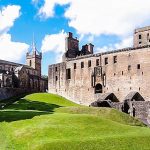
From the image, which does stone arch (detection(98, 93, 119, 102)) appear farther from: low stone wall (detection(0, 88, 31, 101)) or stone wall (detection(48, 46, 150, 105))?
low stone wall (detection(0, 88, 31, 101))

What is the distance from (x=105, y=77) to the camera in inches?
3401

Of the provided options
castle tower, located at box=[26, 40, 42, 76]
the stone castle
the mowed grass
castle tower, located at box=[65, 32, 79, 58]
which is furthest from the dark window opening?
castle tower, located at box=[26, 40, 42, 76]

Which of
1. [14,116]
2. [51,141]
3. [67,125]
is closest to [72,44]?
[14,116]

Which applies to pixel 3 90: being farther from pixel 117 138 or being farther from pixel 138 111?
pixel 117 138

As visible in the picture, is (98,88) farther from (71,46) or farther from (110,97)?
(71,46)

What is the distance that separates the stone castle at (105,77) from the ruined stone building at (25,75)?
13244 mm

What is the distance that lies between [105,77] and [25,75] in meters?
34.7

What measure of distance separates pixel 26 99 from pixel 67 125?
48735 mm

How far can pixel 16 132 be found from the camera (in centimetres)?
3584

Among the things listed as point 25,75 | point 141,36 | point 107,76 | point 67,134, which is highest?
point 141,36

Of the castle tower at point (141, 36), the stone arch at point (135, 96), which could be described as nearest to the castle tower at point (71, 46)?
the castle tower at point (141, 36)

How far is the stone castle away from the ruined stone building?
13244 mm

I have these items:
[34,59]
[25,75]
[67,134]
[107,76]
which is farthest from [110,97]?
[34,59]

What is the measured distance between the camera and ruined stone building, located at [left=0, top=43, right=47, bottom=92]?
4210 inches
